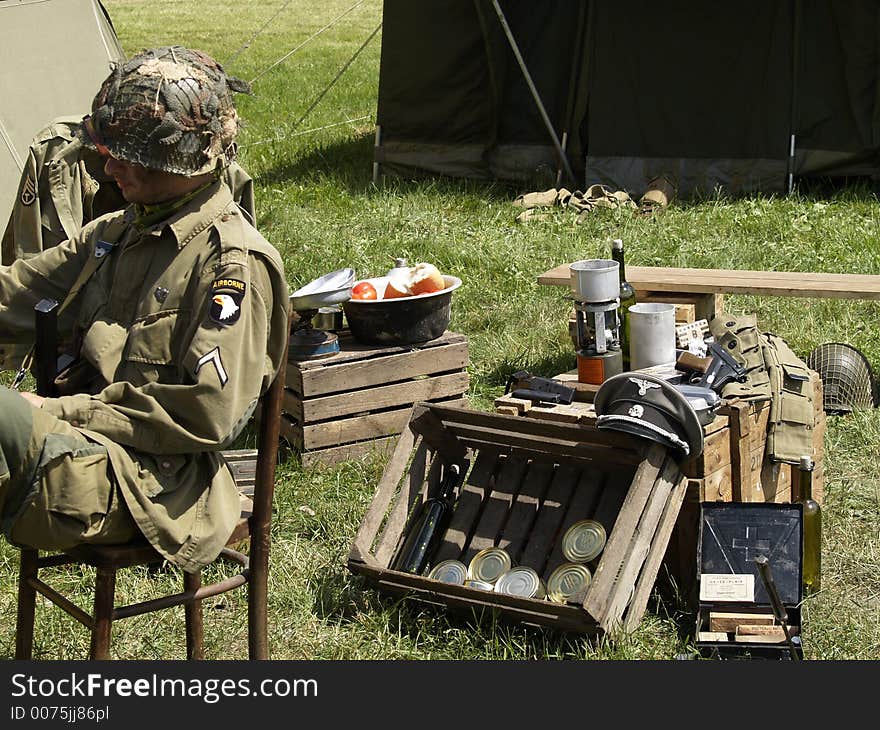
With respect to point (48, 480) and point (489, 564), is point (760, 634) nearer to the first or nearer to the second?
point (489, 564)

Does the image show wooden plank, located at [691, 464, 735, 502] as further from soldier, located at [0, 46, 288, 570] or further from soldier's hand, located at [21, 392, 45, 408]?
soldier's hand, located at [21, 392, 45, 408]

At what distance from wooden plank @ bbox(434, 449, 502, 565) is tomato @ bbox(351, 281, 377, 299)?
1231 mm

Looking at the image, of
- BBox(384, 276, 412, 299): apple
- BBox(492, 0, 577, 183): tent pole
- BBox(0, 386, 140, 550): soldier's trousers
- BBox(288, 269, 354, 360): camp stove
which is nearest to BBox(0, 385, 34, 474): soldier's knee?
BBox(0, 386, 140, 550): soldier's trousers

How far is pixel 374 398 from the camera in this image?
536cm

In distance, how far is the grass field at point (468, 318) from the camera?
3959 mm

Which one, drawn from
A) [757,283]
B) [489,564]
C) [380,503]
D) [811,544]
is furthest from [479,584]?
[757,283]

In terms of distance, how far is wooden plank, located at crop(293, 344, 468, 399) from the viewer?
5.20 metres

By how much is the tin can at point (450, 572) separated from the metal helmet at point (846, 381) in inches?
93.8

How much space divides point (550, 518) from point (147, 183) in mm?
1799

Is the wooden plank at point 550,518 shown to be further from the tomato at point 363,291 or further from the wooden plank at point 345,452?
the tomato at point 363,291

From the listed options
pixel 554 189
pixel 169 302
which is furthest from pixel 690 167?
pixel 169 302

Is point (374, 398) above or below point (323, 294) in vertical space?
below

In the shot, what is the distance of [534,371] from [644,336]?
1.78m

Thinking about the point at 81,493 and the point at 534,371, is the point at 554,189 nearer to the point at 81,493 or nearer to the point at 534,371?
the point at 534,371
